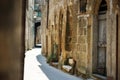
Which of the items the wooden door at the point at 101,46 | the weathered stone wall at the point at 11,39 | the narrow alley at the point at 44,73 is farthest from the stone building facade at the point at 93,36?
the weathered stone wall at the point at 11,39

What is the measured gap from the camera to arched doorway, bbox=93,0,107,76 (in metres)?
8.42

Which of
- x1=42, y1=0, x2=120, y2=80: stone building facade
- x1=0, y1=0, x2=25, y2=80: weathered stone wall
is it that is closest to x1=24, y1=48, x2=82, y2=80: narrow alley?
x1=42, y1=0, x2=120, y2=80: stone building facade

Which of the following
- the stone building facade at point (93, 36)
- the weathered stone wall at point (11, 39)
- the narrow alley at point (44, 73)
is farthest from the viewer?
the narrow alley at point (44, 73)

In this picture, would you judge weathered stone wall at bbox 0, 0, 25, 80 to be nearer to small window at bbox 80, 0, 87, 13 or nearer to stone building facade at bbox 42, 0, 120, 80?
stone building facade at bbox 42, 0, 120, 80

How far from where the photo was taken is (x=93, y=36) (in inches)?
354

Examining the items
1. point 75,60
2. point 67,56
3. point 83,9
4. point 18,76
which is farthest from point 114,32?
point 18,76

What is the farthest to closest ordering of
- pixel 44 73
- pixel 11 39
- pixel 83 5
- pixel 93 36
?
pixel 44 73, pixel 83 5, pixel 93 36, pixel 11 39

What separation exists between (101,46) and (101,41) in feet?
0.62

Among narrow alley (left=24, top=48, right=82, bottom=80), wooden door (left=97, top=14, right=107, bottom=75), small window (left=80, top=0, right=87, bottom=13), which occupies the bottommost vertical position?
narrow alley (left=24, top=48, right=82, bottom=80)

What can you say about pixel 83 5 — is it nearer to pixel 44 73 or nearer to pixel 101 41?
pixel 101 41

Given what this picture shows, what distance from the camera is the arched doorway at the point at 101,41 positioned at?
27.6 ft

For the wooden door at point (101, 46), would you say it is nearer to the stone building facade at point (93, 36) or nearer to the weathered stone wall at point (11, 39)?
the stone building facade at point (93, 36)

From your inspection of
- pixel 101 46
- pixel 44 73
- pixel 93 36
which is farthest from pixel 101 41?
pixel 44 73

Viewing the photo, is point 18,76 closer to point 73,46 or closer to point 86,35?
point 86,35
